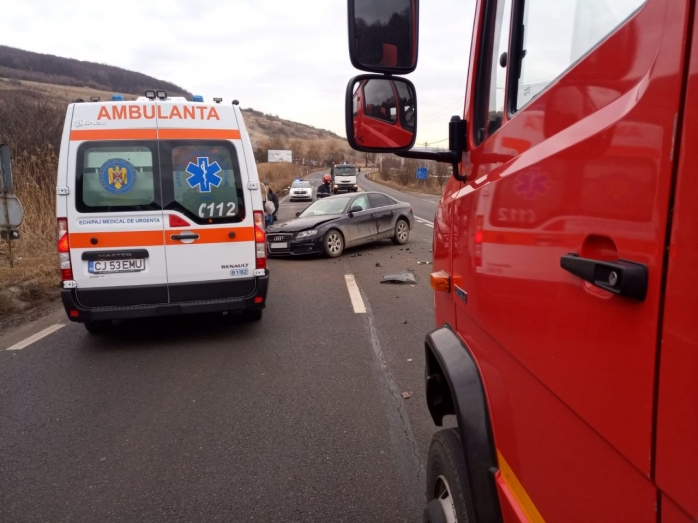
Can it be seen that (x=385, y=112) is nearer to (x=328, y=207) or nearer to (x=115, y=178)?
(x=115, y=178)

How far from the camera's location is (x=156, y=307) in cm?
561

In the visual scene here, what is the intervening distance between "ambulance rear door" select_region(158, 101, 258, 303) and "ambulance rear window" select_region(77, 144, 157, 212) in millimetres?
182

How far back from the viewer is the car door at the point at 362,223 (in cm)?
1258

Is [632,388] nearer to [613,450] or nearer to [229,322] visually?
[613,450]

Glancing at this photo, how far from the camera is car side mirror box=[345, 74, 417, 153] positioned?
202 centimetres

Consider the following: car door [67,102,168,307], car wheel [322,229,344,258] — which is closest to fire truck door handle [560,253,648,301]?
car door [67,102,168,307]

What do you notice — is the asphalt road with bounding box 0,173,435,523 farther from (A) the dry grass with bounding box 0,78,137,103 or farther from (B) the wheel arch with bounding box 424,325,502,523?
(A) the dry grass with bounding box 0,78,137,103

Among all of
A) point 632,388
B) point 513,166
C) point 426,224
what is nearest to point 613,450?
point 632,388

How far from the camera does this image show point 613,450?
1.01 m

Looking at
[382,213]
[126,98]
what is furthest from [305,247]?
[126,98]

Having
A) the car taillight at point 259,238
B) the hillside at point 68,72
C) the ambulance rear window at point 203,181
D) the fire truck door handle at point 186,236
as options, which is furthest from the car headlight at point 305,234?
the hillside at point 68,72

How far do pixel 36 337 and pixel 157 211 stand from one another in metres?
2.16

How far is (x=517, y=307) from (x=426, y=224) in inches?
715

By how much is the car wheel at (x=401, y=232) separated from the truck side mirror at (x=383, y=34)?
11.9 metres
